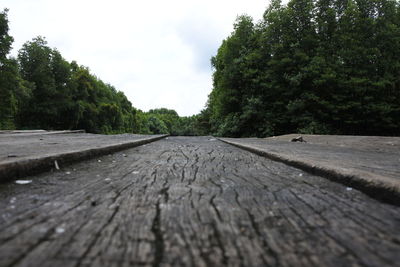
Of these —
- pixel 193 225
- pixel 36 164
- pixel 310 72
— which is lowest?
pixel 193 225

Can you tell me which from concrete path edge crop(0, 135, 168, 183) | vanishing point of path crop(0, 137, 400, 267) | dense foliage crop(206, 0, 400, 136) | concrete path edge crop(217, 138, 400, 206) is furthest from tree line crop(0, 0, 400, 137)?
vanishing point of path crop(0, 137, 400, 267)

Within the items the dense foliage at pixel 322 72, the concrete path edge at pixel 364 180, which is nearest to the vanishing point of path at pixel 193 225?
the concrete path edge at pixel 364 180

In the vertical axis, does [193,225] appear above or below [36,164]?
below

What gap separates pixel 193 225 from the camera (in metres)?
0.88

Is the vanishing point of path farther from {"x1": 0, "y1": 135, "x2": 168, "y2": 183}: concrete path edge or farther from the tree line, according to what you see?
the tree line

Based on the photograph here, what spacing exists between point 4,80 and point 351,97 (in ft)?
96.9

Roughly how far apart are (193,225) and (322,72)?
19062mm

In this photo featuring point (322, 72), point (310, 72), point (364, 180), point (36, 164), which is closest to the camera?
point (364, 180)

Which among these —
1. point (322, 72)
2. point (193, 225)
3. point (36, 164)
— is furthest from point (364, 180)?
point (322, 72)

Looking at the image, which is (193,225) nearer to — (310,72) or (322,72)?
(310,72)

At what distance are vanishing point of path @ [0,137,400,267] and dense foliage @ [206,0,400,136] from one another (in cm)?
1544

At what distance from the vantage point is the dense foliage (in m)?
16.4

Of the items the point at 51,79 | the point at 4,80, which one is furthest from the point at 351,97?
the point at 51,79

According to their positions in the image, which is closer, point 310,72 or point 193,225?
point 193,225
